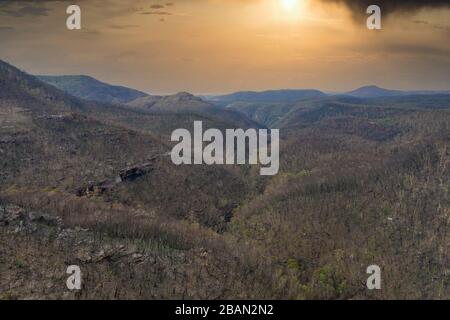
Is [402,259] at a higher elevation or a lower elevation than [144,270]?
lower

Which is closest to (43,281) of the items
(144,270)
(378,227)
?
(144,270)

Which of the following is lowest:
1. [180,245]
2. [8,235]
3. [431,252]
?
[431,252]

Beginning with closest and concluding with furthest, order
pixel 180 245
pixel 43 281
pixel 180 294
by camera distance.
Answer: pixel 43 281 < pixel 180 294 < pixel 180 245

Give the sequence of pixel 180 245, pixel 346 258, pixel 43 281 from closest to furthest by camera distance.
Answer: pixel 43 281 < pixel 180 245 < pixel 346 258

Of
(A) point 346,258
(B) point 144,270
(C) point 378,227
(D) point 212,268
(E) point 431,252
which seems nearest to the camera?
(B) point 144,270

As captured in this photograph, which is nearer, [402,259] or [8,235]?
[8,235]

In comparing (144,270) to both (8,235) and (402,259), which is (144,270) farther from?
(402,259)
